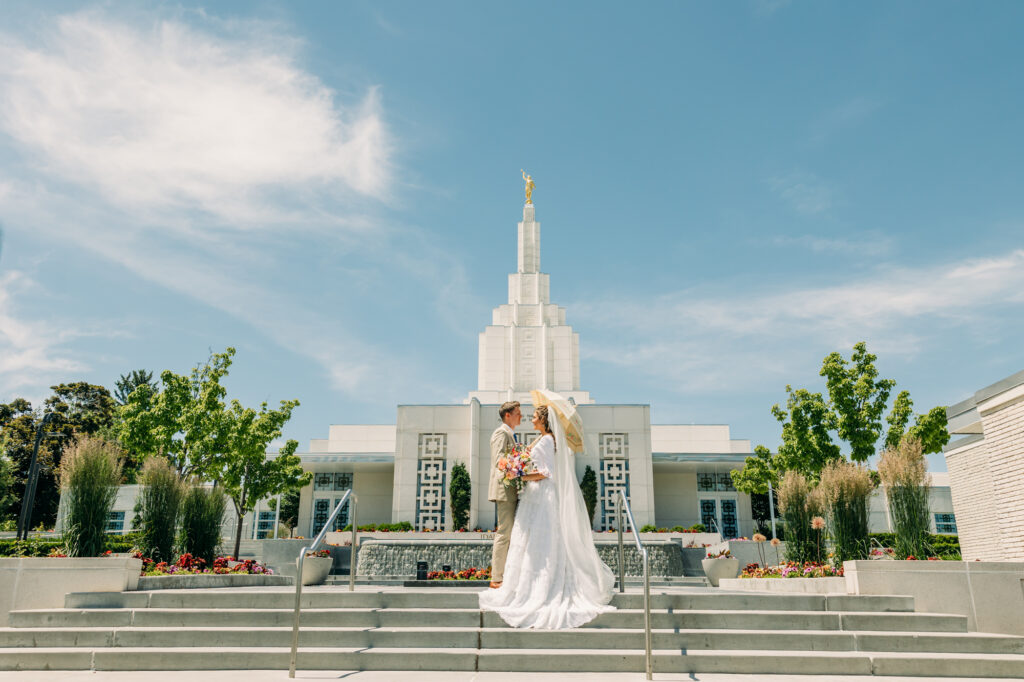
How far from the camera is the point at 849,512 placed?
10500 mm

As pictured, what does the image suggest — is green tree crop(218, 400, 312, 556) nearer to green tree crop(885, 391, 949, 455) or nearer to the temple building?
the temple building

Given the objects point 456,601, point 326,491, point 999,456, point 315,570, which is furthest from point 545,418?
point 326,491

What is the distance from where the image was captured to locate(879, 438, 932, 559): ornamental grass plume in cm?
942

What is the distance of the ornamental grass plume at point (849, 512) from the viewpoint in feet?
34.0

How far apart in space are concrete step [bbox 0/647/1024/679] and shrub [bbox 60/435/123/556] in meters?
3.74

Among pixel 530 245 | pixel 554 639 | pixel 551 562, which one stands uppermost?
pixel 530 245

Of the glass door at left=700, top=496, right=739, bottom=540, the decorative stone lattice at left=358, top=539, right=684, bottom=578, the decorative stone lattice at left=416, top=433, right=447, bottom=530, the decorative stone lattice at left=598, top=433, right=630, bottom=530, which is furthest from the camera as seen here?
the glass door at left=700, top=496, right=739, bottom=540

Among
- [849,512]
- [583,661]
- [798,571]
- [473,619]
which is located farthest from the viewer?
[798,571]

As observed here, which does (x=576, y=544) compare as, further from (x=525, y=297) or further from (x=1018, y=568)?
(x=525, y=297)

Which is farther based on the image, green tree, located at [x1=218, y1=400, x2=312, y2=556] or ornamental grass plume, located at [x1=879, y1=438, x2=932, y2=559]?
green tree, located at [x1=218, y1=400, x2=312, y2=556]

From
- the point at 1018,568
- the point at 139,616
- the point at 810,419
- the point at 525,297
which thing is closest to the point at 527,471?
the point at 139,616

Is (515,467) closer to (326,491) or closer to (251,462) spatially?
(251,462)

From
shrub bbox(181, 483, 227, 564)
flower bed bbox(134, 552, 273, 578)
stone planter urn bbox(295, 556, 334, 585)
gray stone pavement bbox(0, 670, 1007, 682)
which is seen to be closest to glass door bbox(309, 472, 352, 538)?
flower bed bbox(134, 552, 273, 578)

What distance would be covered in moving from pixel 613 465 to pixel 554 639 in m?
20.2
